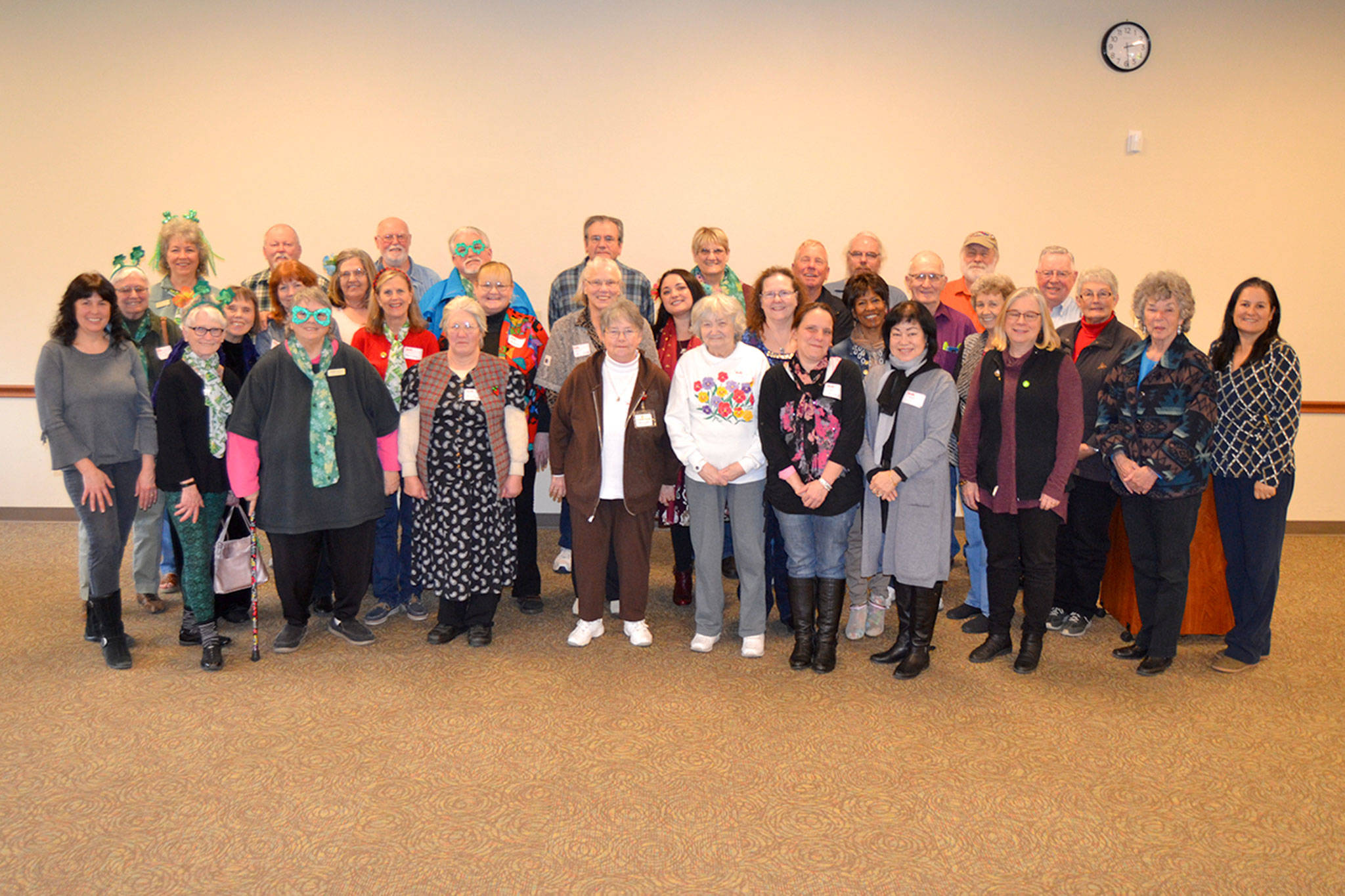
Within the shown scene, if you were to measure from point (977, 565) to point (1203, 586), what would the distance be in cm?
93

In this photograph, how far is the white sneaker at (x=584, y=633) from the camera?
354 centimetres

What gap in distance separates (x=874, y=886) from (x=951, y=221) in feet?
15.0

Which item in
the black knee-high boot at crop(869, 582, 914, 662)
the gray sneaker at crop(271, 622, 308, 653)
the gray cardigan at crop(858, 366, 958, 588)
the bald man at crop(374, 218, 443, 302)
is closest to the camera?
the gray cardigan at crop(858, 366, 958, 588)

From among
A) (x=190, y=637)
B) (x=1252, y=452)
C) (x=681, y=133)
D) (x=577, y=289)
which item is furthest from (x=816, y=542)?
(x=681, y=133)

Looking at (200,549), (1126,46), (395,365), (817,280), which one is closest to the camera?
(200,549)

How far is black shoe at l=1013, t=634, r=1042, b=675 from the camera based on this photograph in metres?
3.29

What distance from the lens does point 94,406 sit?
319 centimetres

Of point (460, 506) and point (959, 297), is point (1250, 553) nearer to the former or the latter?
point (959, 297)

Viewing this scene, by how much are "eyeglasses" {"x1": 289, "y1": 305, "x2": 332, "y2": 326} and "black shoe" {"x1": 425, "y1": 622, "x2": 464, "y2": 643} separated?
136 cm

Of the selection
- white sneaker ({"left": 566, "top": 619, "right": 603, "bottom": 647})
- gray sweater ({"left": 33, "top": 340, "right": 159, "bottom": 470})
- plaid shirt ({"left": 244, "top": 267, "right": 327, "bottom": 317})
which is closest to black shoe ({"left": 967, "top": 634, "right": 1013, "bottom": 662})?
white sneaker ({"left": 566, "top": 619, "right": 603, "bottom": 647})

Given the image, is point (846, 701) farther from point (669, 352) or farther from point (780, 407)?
point (669, 352)

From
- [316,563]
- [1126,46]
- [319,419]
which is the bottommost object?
[316,563]

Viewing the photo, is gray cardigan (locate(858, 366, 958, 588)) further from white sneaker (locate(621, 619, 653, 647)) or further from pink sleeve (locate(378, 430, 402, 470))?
pink sleeve (locate(378, 430, 402, 470))

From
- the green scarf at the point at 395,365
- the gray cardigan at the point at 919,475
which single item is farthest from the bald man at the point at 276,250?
the gray cardigan at the point at 919,475
